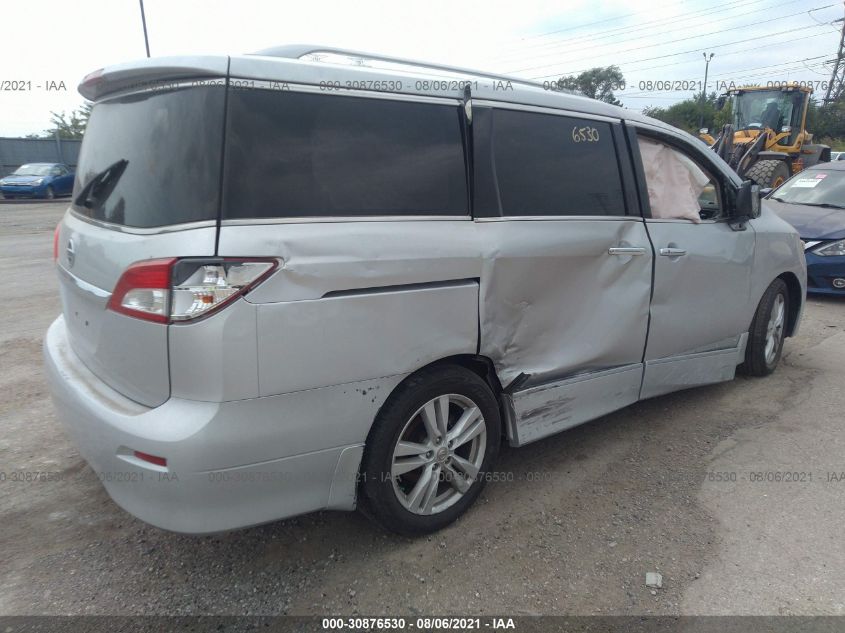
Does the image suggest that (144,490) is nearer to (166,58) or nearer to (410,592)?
(410,592)

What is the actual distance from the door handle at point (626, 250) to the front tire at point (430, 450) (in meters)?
1.05

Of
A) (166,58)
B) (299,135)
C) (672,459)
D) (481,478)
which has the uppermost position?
(166,58)

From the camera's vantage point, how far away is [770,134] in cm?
1520

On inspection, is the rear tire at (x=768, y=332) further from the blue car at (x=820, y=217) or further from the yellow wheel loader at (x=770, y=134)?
the yellow wheel loader at (x=770, y=134)

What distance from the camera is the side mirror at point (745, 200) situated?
4.00 m

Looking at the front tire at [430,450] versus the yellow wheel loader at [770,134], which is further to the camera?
the yellow wheel loader at [770,134]

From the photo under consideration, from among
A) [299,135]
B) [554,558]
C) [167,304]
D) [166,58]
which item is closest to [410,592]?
[554,558]

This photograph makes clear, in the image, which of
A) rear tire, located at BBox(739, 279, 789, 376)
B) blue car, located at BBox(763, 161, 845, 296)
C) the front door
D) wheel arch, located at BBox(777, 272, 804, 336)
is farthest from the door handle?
blue car, located at BBox(763, 161, 845, 296)

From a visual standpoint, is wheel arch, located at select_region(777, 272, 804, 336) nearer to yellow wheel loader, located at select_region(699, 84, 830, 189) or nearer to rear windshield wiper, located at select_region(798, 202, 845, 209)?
rear windshield wiper, located at select_region(798, 202, 845, 209)

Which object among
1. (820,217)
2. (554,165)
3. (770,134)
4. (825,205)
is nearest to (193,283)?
(554,165)

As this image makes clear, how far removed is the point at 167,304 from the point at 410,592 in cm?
142

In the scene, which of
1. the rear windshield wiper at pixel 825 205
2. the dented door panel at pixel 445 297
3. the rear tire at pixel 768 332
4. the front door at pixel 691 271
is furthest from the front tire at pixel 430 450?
the rear windshield wiper at pixel 825 205

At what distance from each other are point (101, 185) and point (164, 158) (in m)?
0.52

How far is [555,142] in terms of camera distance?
311cm
